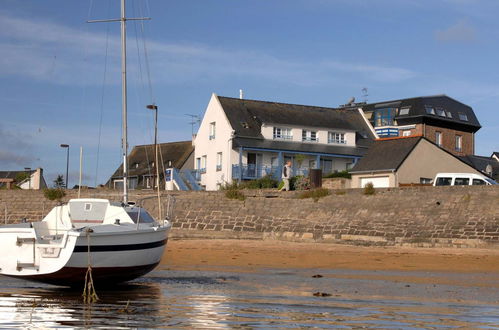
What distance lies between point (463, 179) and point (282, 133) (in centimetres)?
2469

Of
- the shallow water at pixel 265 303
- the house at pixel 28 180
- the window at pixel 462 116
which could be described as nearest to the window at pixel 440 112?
the window at pixel 462 116

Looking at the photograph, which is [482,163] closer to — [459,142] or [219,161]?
[459,142]

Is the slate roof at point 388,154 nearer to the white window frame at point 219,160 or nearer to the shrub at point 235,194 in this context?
the shrub at point 235,194

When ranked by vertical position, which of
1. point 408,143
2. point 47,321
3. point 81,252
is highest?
point 408,143

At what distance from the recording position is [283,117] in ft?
187

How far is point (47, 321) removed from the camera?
35.8 ft

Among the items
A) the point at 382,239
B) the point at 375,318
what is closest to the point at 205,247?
the point at 382,239

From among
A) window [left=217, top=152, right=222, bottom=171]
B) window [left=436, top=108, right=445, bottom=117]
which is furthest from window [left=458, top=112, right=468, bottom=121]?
window [left=217, top=152, right=222, bottom=171]

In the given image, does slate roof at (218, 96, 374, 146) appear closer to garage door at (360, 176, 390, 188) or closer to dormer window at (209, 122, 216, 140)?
dormer window at (209, 122, 216, 140)

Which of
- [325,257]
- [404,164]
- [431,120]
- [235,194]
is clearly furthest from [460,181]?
[431,120]

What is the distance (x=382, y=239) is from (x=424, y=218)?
1.57 m

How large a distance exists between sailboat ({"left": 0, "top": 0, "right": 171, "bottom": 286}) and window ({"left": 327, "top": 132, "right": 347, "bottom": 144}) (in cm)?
4309

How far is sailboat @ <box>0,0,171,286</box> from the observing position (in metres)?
13.1

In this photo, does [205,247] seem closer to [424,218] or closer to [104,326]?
[424,218]
